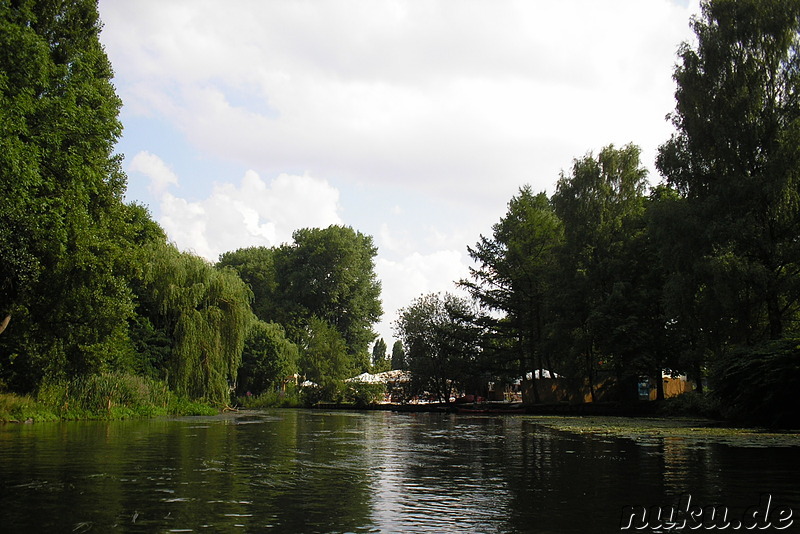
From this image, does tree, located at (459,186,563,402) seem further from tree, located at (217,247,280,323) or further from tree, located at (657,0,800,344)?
tree, located at (217,247,280,323)

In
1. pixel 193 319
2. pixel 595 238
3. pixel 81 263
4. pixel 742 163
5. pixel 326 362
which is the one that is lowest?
pixel 326 362

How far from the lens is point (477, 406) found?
1801 inches

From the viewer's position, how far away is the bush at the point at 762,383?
19.8 m

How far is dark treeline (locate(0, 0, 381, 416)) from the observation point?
780 inches

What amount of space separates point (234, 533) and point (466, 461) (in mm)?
7778

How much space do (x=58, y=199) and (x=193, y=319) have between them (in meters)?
15.9

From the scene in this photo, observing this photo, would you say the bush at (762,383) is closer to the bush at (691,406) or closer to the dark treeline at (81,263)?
the bush at (691,406)

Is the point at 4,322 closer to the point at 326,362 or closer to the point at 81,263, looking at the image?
the point at 81,263

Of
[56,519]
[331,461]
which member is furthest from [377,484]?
[56,519]

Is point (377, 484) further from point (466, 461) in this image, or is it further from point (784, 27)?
point (784, 27)

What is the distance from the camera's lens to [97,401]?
2884 centimetres

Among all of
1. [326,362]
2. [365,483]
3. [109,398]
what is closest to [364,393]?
[326,362]

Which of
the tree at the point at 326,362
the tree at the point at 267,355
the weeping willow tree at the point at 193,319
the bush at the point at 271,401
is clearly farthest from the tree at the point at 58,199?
Answer: the tree at the point at 326,362

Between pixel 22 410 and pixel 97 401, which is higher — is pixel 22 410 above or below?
below
